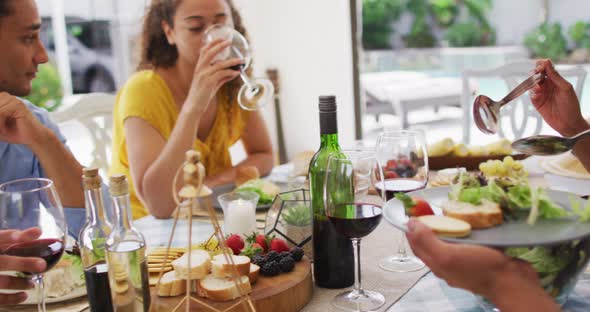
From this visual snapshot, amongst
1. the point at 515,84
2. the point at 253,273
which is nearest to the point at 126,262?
the point at 253,273

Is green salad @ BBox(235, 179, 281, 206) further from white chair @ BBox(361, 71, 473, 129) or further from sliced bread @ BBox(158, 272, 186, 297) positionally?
white chair @ BBox(361, 71, 473, 129)

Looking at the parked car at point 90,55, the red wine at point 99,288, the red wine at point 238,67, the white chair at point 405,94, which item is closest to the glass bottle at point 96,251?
the red wine at point 99,288

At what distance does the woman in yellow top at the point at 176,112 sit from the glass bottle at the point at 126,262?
2.32 feet

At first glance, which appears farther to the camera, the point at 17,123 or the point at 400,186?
the point at 17,123

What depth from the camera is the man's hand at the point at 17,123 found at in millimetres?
1221

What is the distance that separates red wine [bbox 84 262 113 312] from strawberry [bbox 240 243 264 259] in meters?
0.25

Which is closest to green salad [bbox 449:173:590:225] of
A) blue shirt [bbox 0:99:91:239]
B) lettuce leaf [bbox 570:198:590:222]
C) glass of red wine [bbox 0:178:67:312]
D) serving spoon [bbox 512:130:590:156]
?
lettuce leaf [bbox 570:198:590:222]

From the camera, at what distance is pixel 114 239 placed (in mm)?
836

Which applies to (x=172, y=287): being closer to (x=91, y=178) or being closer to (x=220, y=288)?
(x=220, y=288)

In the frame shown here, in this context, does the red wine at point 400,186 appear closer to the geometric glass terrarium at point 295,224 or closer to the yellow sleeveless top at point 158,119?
the geometric glass terrarium at point 295,224

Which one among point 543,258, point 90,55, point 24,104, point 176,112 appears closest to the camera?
point 543,258

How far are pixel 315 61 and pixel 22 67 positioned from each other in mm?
3389

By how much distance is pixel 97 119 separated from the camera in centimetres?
226

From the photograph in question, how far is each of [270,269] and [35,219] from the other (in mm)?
386
